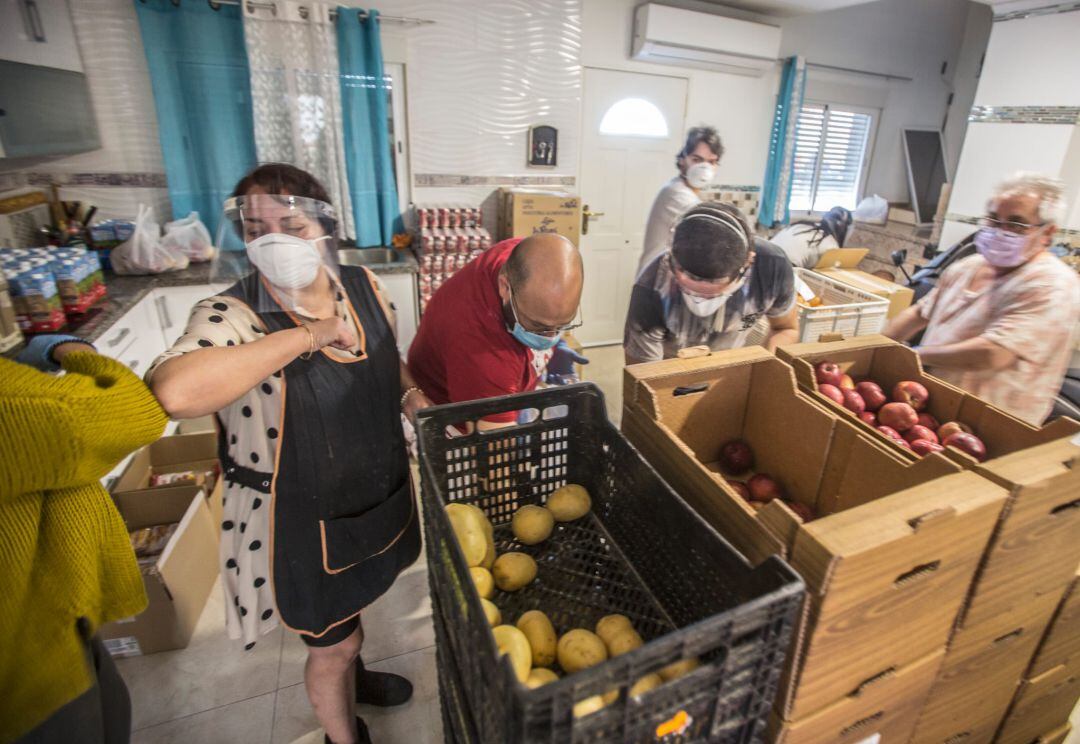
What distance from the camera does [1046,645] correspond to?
1.19 m

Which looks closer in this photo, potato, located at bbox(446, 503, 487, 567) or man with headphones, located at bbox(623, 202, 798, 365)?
potato, located at bbox(446, 503, 487, 567)

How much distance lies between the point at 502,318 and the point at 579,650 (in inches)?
29.9

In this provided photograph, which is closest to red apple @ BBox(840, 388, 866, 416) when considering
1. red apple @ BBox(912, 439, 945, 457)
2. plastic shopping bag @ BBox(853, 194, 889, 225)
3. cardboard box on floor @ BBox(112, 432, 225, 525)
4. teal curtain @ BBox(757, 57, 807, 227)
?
red apple @ BBox(912, 439, 945, 457)

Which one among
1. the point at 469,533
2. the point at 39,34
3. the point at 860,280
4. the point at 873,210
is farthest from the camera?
the point at 873,210

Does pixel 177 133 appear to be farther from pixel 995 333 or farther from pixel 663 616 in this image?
pixel 995 333

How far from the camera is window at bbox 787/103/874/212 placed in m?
5.23

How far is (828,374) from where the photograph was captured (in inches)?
53.9


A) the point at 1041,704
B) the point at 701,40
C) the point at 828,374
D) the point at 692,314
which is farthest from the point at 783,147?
the point at 1041,704

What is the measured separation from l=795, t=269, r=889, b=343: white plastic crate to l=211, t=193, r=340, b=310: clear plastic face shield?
2.19 m

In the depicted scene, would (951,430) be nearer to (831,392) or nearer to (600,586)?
(831,392)

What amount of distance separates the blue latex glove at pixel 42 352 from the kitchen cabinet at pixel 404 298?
2.37 meters

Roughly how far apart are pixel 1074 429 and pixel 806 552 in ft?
2.29

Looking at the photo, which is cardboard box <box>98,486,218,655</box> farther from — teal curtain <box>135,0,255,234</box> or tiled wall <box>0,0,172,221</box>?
tiled wall <box>0,0,172,221</box>

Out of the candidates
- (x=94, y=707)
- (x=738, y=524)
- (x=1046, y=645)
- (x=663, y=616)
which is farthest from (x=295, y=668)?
(x=1046, y=645)
